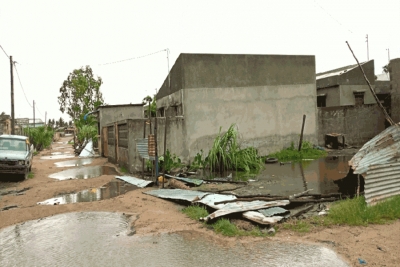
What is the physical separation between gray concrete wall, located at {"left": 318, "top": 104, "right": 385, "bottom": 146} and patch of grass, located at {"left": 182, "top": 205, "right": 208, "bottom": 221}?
1492 centimetres

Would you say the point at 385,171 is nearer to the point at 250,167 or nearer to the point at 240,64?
the point at 250,167

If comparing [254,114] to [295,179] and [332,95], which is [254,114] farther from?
[332,95]

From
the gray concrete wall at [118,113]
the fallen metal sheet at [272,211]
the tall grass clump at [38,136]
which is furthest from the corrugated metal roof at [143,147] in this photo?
the tall grass clump at [38,136]

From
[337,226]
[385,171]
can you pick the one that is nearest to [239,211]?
[337,226]

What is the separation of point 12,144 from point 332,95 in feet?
71.7

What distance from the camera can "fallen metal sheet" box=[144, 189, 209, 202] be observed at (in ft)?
26.3

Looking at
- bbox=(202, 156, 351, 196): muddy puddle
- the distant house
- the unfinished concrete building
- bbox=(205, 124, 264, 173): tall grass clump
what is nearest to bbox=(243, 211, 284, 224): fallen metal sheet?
bbox=(202, 156, 351, 196): muddy puddle

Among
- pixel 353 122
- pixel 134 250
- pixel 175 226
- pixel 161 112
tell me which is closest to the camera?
pixel 134 250

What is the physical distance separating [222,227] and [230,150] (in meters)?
7.64

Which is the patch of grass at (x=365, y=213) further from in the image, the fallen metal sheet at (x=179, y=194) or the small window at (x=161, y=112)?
the small window at (x=161, y=112)

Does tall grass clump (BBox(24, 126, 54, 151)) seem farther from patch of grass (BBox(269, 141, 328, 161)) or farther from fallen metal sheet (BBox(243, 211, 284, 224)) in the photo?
fallen metal sheet (BBox(243, 211, 284, 224))

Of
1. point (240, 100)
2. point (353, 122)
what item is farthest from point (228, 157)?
point (353, 122)

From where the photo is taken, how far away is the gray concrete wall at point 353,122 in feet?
67.2

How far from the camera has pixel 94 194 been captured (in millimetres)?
9664
